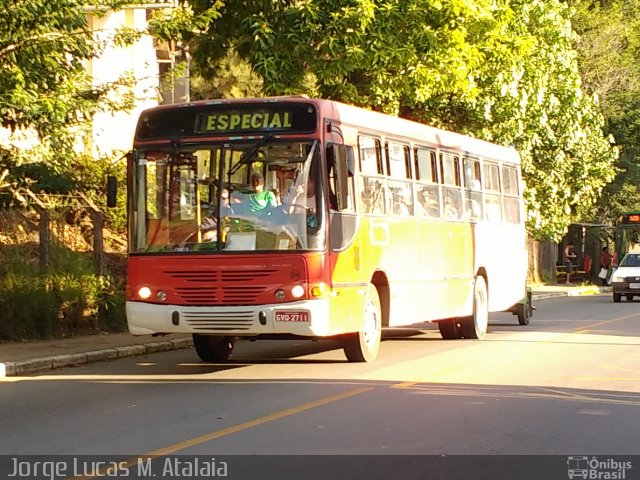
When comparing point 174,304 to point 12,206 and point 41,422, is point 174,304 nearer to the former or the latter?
point 41,422

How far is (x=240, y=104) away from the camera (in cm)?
1505

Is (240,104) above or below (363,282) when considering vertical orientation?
above

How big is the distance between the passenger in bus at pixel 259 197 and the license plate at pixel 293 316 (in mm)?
1274

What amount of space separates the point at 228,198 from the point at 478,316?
23.8 ft

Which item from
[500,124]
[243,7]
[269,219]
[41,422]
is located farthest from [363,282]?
[500,124]

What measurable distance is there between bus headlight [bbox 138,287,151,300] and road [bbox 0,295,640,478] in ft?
3.19

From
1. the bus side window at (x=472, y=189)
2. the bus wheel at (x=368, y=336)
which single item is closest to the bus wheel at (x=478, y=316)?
the bus side window at (x=472, y=189)

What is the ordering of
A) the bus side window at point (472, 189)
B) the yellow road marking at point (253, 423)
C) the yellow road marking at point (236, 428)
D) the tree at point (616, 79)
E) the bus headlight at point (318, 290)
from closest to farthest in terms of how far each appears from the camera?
the yellow road marking at point (236, 428) → the yellow road marking at point (253, 423) → the bus headlight at point (318, 290) → the bus side window at point (472, 189) → the tree at point (616, 79)

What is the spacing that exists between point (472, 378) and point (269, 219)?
3022 millimetres

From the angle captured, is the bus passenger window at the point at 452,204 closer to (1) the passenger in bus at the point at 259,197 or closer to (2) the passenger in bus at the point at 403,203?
(2) the passenger in bus at the point at 403,203

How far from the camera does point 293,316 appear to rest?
47.4 feet

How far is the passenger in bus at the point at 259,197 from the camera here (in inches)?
577

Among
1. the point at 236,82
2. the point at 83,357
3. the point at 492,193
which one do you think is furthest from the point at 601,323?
the point at 236,82

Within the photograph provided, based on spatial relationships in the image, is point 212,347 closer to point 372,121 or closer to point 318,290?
point 318,290
